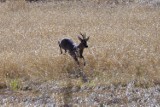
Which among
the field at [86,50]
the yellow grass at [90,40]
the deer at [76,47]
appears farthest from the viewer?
the yellow grass at [90,40]

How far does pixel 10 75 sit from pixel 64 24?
6154 millimetres

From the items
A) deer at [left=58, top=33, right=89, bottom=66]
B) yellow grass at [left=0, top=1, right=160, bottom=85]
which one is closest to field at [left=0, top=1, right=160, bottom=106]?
yellow grass at [left=0, top=1, right=160, bottom=85]

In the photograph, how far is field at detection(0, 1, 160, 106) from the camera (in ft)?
30.7

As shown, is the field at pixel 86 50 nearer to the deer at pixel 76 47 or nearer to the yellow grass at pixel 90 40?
the yellow grass at pixel 90 40

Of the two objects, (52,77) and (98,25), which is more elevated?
(98,25)

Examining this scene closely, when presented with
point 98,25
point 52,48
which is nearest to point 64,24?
point 98,25

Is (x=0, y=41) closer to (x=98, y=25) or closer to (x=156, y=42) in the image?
(x=98, y=25)

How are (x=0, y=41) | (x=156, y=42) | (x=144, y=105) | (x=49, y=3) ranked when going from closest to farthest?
(x=144, y=105)
(x=156, y=42)
(x=0, y=41)
(x=49, y=3)

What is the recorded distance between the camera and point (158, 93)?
8.19m

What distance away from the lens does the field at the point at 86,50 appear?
9344mm

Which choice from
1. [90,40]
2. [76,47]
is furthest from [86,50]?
[90,40]

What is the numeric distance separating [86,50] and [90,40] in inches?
65.4

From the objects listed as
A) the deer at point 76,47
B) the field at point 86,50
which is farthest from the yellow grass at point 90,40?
the deer at point 76,47

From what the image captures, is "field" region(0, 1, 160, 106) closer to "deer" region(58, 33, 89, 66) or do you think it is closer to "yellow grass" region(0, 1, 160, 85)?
"yellow grass" region(0, 1, 160, 85)
